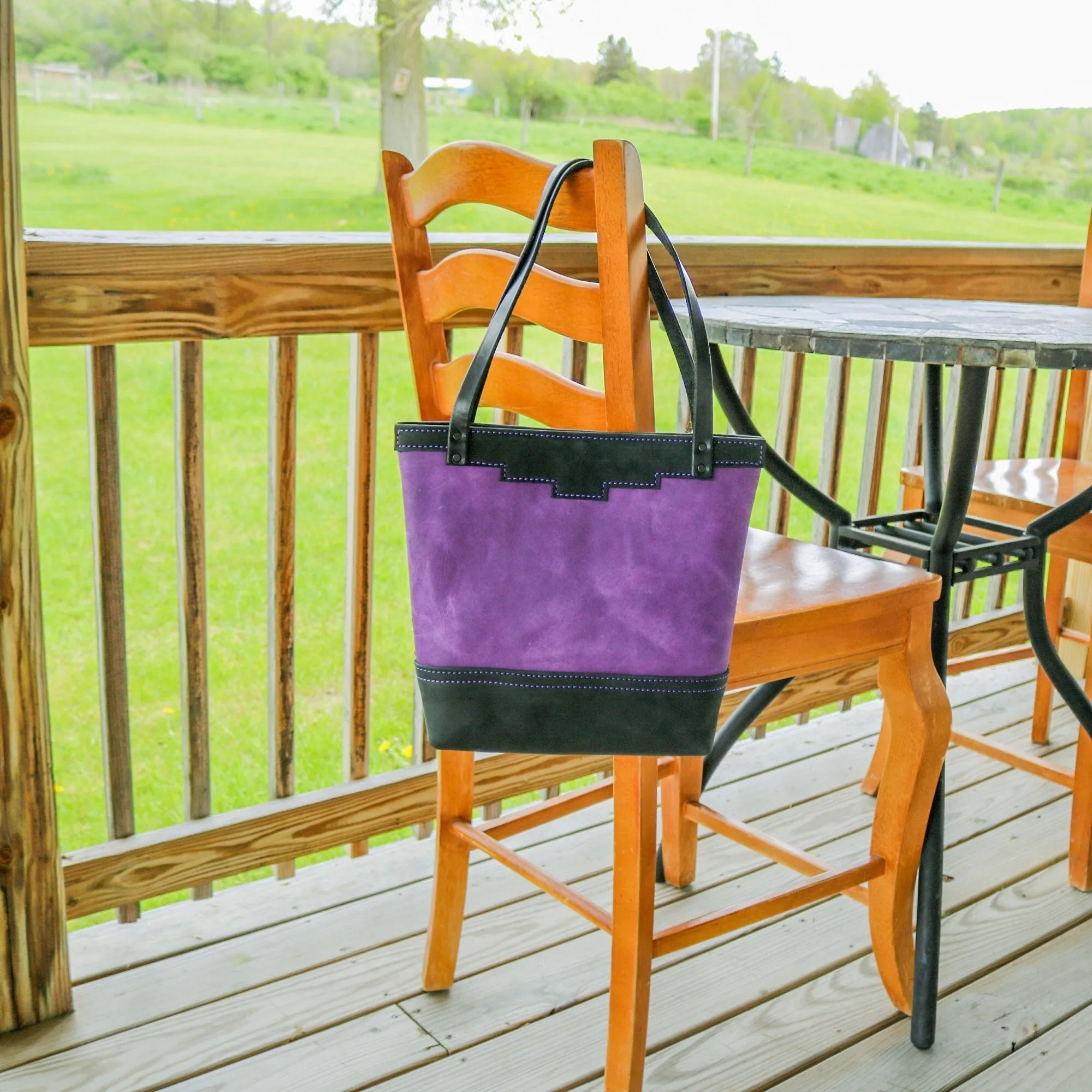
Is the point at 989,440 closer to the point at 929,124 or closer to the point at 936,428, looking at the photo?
the point at 936,428

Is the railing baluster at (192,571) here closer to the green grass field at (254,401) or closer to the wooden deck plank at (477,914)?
the wooden deck plank at (477,914)

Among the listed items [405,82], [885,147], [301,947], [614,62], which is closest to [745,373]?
[301,947]

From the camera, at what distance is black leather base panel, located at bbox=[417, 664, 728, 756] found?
112cm

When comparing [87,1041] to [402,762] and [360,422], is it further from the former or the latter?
[402,762]

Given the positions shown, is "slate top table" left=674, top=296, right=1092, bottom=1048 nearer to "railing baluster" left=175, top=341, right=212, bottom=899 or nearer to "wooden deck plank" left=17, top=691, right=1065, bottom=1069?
"wooden deck plank" left=17, top=691, right=1065, bottom=1069

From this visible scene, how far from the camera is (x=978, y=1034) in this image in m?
1.55

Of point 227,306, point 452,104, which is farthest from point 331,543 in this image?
point 452,104

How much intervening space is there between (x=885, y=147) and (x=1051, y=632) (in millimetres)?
7587

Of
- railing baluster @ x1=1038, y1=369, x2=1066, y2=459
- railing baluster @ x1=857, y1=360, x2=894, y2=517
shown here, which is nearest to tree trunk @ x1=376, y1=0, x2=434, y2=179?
railing baluster @ x1=1038, y1=369, x2=1066, y2=459

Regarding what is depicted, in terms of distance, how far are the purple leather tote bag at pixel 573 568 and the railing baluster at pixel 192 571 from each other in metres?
0.62

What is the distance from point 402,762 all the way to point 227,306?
104 inches

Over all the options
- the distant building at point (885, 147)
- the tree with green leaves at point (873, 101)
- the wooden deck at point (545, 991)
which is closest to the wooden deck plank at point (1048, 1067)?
the wooden deck at point (545, 991)

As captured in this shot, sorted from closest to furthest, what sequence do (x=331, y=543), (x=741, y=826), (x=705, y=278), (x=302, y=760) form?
(x=741, y=826)
(x=705, y=278)
(x=302, y=760)
(x=331, y=543)

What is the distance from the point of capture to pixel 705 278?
80.3 inches
